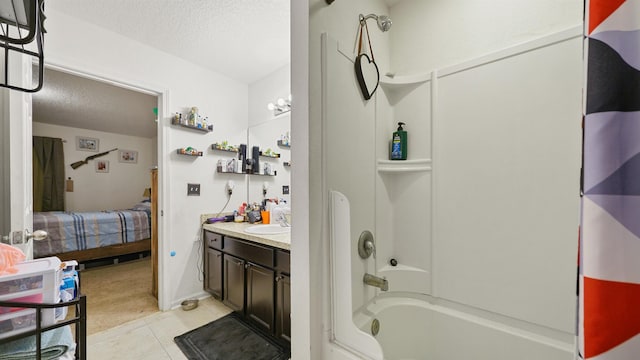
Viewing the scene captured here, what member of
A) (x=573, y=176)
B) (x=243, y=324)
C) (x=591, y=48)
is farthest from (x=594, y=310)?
(x=243, y=324)

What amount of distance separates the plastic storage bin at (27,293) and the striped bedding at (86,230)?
12.4 ft

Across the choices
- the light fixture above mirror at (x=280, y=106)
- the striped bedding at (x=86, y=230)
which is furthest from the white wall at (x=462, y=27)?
the striped bedding at (x=86, y=230)

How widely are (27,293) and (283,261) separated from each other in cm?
118

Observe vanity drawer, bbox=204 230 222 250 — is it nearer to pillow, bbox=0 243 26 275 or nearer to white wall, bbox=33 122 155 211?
pillow, bbox=0 243 26 275

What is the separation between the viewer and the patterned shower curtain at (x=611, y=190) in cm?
32

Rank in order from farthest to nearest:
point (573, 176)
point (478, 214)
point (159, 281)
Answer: point (159, 281)
point (478, 214)
point (573, 176)

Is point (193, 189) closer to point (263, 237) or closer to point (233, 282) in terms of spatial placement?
point (233, 282)

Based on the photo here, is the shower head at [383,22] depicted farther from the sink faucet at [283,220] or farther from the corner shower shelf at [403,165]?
the sink faucet at [283,220]

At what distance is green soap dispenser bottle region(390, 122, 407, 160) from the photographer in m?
1.55

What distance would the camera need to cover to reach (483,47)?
1344 millimetres

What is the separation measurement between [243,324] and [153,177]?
70.7 inches

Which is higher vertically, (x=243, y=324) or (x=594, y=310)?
(x=594, y=310)

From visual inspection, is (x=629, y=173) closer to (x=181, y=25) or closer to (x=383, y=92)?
(x=383, y=92)

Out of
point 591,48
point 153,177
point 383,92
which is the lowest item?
point 153,177
